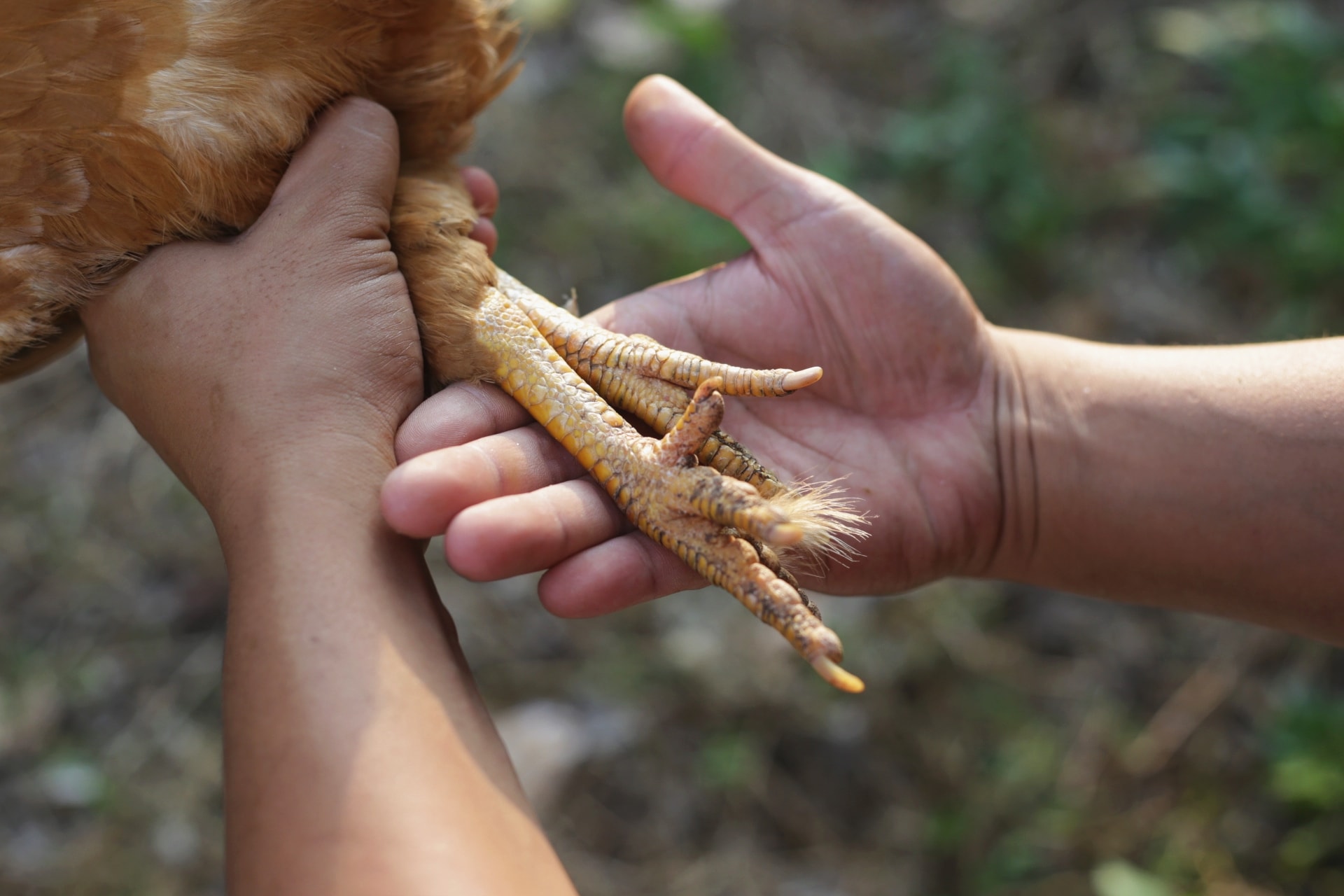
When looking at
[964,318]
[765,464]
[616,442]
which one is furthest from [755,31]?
[616,442]

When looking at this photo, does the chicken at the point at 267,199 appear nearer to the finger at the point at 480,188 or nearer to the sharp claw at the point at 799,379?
the sharp claw at the point at 799,379

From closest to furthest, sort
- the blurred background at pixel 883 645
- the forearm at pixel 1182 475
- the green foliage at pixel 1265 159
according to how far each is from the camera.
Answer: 1. the forearm at pixel 1182 475
2. the blurred background at pixel 883 645
3. the green foliage at pixel 1265 159

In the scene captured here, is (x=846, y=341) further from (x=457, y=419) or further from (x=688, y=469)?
(x=457, y=419)

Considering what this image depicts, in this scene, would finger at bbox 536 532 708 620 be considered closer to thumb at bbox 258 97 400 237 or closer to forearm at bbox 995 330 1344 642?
thumb at bbox 258 97 400 237

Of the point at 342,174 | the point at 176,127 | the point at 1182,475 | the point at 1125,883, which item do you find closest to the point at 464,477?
the point at 342,174

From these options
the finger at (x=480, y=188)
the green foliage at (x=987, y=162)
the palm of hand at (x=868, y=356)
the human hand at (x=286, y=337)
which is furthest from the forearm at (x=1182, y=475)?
the green foliage at (x=987, y=162)

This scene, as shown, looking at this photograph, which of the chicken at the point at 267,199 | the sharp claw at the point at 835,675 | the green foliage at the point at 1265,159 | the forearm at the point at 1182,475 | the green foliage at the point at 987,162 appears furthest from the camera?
the green foliage at the point at 987,162
